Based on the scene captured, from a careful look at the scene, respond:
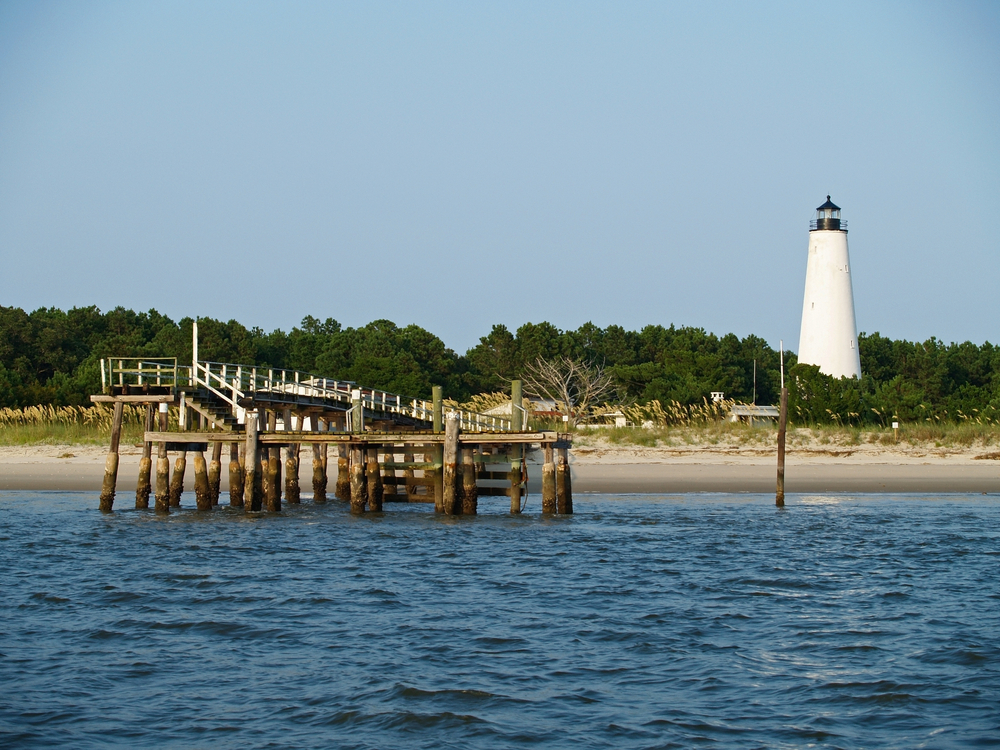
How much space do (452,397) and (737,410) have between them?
652 inches

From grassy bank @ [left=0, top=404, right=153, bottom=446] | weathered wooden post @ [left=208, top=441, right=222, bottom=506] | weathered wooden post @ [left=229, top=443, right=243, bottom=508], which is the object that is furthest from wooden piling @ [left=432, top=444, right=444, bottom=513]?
grassy bank @ [left=0, top=404, right=153, bottom=446]

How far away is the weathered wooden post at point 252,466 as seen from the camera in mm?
24391

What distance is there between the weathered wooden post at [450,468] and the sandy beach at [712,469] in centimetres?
828

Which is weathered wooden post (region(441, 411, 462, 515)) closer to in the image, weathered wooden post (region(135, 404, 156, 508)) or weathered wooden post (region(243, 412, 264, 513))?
weathered wooden post (region(243, 412, 264, 513))

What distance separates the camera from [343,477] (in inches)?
1165

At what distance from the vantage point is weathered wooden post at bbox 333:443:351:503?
29531mm

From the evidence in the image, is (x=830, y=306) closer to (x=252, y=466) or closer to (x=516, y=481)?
(x=516, y=481)

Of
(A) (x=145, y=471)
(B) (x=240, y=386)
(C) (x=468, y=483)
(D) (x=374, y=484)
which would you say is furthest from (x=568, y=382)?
(A) (x=145, y=471)

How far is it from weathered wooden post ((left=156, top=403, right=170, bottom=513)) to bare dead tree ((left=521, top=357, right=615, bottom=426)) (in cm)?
3168

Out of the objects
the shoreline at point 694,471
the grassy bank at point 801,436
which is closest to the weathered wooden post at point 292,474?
the shoreline at point 694,471

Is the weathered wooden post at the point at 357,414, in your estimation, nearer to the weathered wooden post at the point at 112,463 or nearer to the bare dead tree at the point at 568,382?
the weathered wooden post at the point at 112,463

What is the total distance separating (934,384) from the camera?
6138cm

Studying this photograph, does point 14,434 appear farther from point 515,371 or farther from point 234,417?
point 515,371

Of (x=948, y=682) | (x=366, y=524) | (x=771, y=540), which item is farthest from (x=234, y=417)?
(x=948, y=682)
